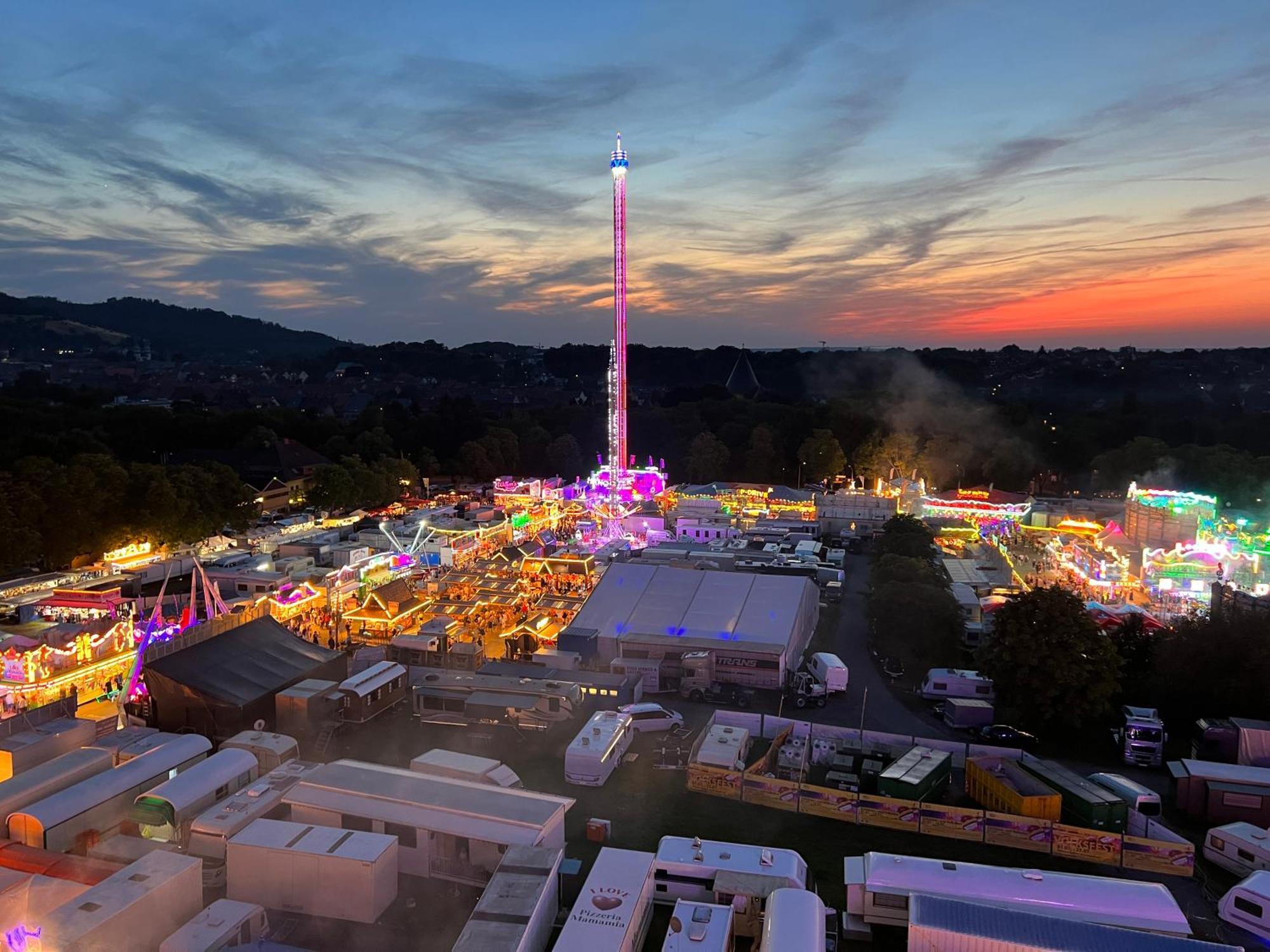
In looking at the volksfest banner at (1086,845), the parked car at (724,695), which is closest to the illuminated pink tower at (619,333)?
the parked car at (724,695)

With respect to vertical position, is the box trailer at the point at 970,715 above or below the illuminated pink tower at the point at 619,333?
below

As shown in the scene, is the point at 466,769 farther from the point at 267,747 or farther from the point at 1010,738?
the point at 1010,738

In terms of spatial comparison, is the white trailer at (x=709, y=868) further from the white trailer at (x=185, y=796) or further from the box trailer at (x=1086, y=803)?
the white trailer at (x=185, y=796)

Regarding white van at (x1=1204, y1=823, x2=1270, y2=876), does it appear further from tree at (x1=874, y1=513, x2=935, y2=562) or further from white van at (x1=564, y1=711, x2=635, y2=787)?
tree at (x1=874, y1=513, x2=935, y2=562)

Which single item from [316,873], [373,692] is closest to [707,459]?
[373,692]

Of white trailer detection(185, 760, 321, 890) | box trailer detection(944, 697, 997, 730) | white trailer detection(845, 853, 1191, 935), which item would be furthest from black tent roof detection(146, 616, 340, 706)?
box trailer detection(944, 697, 997, 730)

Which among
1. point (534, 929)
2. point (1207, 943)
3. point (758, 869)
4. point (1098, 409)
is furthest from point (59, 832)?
point (1098, 409)

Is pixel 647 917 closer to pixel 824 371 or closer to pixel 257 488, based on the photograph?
pixel 257 488
